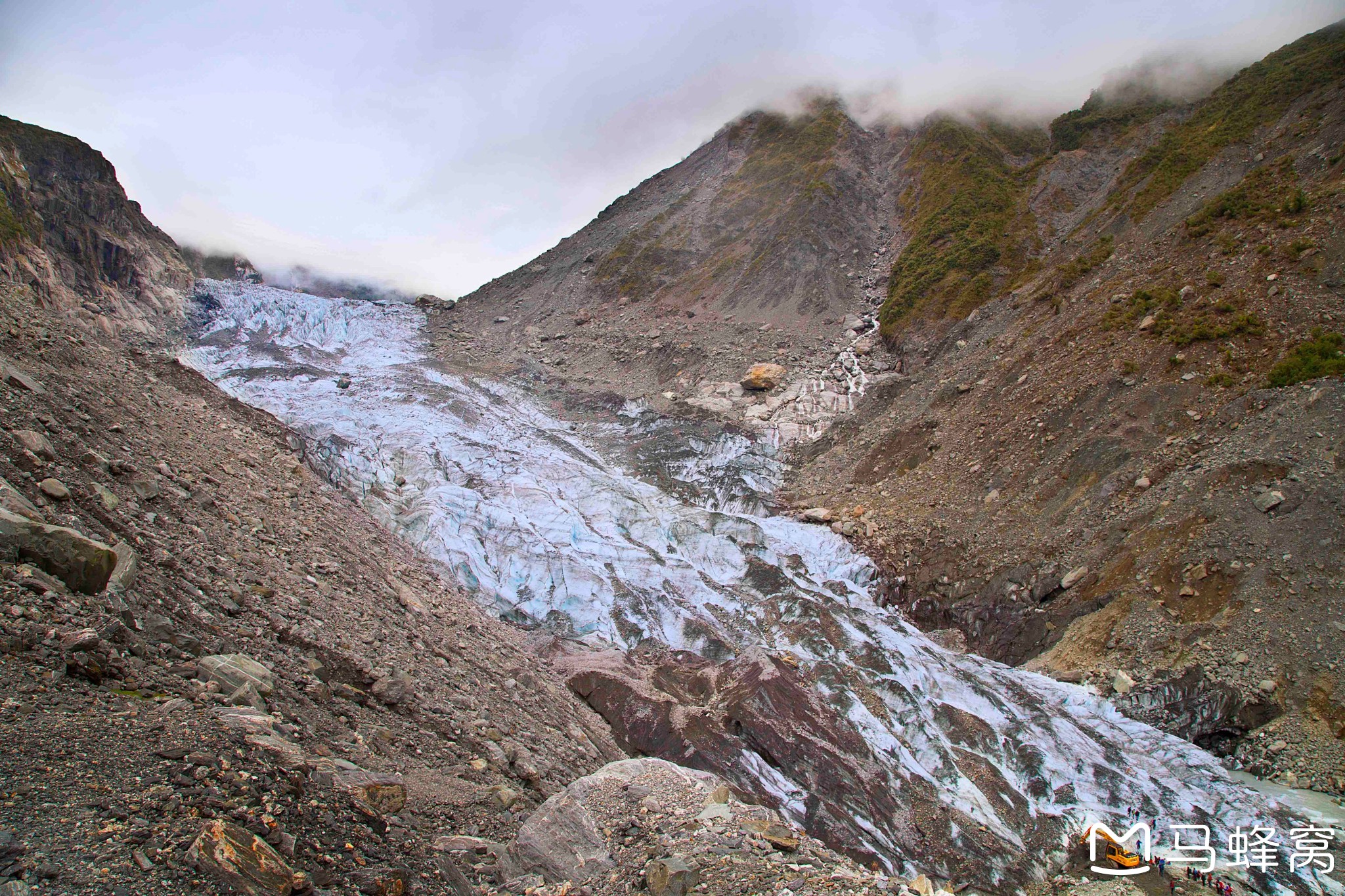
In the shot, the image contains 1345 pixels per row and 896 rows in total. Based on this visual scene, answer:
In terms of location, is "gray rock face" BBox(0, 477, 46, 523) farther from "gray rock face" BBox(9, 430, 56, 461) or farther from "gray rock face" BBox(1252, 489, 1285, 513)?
"gray rock face" BBox(1252, 489, 1285, 513)

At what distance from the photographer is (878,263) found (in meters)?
49.2

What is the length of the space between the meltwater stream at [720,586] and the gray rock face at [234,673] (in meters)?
8.80

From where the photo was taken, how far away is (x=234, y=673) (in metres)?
6.88

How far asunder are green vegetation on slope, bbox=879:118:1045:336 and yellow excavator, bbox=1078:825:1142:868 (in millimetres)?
28702

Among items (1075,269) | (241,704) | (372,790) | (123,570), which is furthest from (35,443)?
(1075,269)

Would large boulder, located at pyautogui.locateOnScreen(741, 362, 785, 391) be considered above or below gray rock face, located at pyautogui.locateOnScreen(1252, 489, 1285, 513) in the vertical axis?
above

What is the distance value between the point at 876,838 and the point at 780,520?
1486 centimetres

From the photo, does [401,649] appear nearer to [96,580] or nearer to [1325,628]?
[96,580]

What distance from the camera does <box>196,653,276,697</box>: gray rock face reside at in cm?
668

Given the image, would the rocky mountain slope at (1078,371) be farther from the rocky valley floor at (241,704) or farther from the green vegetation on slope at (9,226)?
the green vegetation on slope at (9,226)

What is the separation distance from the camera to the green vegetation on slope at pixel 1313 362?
59.4ft

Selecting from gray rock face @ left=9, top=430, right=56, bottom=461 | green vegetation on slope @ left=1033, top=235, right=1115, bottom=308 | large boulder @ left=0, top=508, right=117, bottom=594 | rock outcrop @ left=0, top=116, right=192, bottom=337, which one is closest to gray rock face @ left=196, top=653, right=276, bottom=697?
large boulder @ left=0, top=508, right=117, bottom=594

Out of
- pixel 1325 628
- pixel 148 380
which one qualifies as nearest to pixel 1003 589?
pixel 1325 628

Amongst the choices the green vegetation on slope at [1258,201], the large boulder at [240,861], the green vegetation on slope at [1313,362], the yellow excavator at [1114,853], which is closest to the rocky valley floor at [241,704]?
the large boulder at [240,861]
